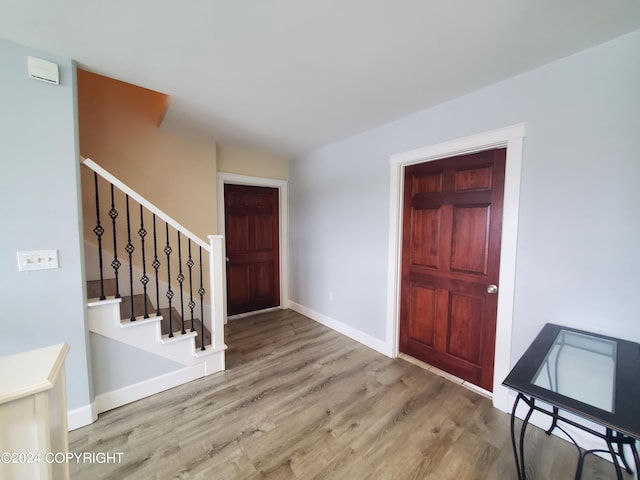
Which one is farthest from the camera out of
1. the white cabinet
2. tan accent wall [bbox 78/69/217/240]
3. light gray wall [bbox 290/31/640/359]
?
tan accent wall [bbox 78/69/217/240]

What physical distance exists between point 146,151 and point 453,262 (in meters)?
3.37

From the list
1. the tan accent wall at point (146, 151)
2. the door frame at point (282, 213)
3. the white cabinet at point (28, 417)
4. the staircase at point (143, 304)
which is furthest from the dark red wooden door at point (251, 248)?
the white cabinet at point (28, 417)

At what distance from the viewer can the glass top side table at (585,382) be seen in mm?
918

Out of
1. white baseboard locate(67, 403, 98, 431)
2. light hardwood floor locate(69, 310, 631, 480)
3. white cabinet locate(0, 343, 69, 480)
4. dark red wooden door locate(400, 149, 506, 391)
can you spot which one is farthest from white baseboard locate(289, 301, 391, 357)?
white cabinet locate(0, 343, 69, 480)

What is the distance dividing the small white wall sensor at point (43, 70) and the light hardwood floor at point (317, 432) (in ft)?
7.49

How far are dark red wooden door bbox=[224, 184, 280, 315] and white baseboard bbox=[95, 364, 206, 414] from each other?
1.49 metres

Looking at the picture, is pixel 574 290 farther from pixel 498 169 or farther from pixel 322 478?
pixel 322 478

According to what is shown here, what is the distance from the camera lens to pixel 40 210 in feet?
5.06

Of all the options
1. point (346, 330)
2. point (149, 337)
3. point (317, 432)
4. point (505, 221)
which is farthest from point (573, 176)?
point (149, 337)

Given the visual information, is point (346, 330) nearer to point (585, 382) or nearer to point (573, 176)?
point (585, 382)

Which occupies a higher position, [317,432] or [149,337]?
[149,337]

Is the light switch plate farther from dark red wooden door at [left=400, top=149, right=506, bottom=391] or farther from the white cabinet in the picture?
dark red wooden door at [left=400, top=149, right=506, bottom=391]

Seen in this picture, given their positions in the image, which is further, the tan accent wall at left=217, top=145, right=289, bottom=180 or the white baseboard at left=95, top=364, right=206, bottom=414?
the tan accent wall at left=217, top=145, right=289, bottom=180

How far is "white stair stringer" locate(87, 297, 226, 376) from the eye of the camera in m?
1.80
